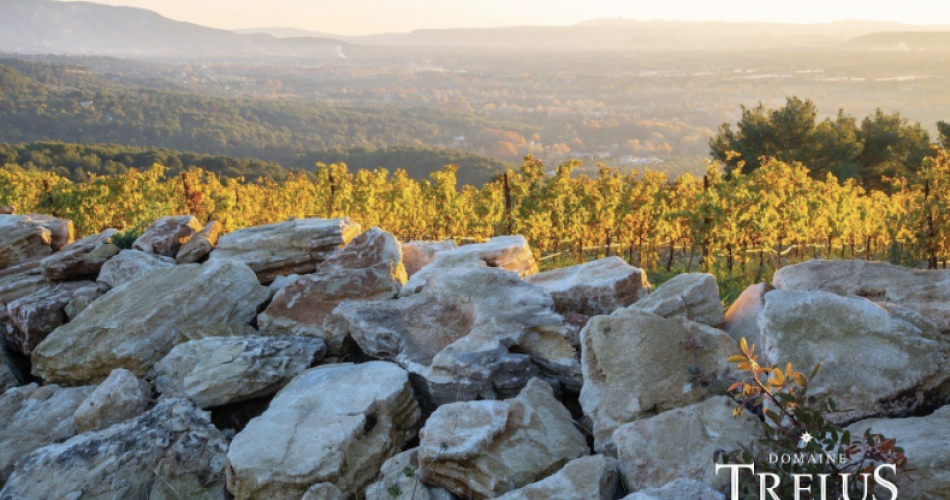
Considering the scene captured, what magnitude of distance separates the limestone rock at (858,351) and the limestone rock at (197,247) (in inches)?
275

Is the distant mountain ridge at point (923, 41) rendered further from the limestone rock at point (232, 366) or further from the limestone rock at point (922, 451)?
the limestone rock at point (232, 366)

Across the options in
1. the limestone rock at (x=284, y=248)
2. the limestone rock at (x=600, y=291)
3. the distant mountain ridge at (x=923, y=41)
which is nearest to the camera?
the limestone rock at (x=600, y=291)

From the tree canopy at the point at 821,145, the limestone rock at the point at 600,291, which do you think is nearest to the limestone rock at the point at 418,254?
the limestone rock at the point at 600,291

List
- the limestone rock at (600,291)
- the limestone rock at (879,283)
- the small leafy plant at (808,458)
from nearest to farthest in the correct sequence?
the small leafy plant at (808,458) < the limestone rock at (879,283) < the limestone rock at (600,291)

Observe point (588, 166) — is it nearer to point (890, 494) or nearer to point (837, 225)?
point (837, 225)

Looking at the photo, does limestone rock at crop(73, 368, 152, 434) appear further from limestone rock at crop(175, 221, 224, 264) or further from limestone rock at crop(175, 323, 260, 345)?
limestone rock at crop(175, 221, 224, 264)

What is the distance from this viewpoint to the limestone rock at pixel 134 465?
5496mm

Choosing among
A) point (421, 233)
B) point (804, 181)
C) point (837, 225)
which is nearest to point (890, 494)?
point (837, 225)

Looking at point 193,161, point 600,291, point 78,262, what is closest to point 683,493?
point 600,291

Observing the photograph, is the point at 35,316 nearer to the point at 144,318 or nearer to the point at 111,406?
the point at 144,318

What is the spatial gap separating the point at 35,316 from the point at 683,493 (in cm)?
758

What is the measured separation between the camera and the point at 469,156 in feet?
246

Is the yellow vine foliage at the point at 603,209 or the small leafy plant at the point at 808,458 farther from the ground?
the small leafy plant at the point at 808,458

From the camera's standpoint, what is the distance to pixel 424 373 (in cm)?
610
